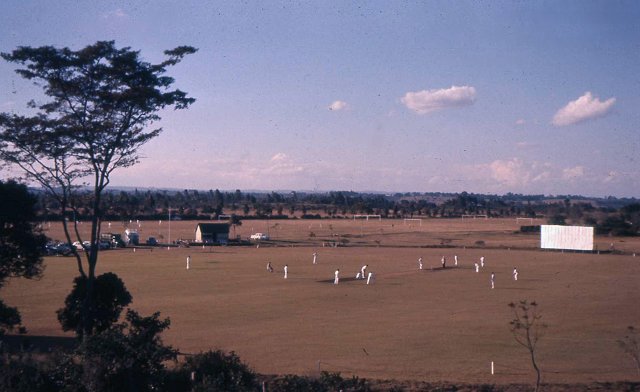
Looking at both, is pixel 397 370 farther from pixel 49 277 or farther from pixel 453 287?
pixel 49 277

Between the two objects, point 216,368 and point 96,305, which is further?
point 96,305

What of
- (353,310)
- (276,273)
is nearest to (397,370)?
(353,310)

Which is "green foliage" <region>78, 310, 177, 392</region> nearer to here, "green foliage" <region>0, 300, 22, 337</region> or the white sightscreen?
"green foliage" <region>0, 300, 22, 337</region>

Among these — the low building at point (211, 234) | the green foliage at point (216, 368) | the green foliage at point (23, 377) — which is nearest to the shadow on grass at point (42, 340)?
the green foliage at point (216, 368)

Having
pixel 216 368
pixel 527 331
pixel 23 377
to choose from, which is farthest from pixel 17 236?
pixel 527 331

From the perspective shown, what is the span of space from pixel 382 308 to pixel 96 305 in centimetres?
1459

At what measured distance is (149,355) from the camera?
9.90 meters

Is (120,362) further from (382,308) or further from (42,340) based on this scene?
(382,308)

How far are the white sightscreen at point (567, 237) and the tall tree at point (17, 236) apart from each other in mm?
62952

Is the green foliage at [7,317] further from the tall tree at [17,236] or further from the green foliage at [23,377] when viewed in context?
the green foliage at [23,377]

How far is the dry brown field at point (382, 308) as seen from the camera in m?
18.9

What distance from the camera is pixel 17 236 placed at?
74.2 ft

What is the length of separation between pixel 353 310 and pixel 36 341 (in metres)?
14.4

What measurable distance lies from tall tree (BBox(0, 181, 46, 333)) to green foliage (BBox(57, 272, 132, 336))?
275 centimetres
